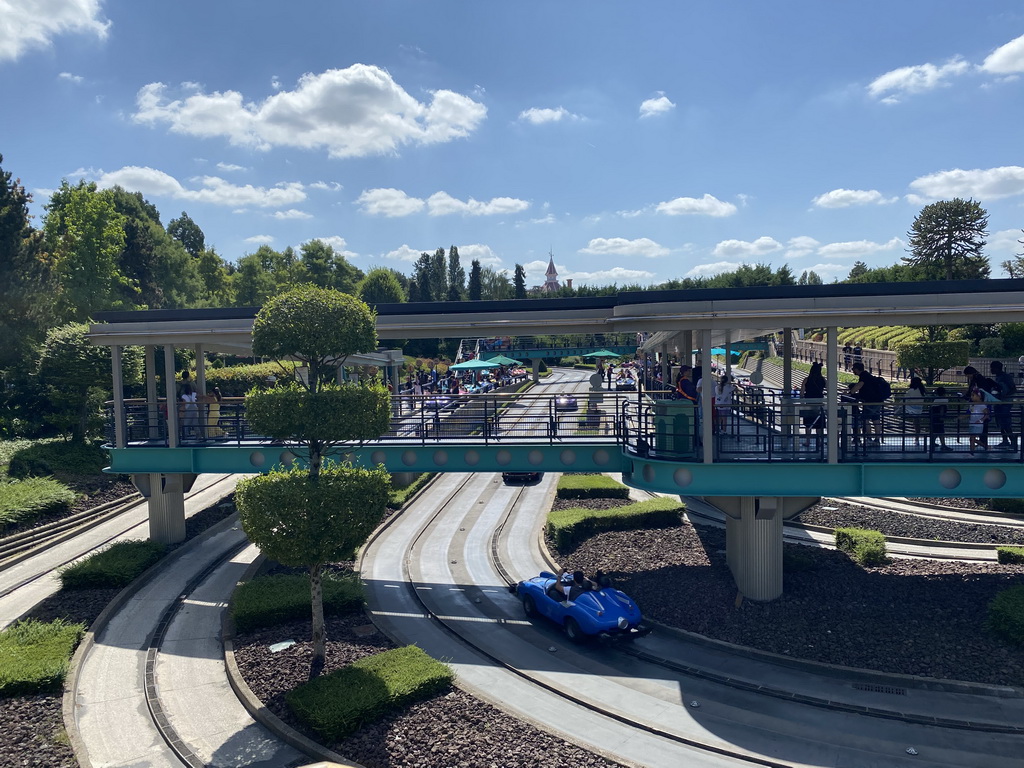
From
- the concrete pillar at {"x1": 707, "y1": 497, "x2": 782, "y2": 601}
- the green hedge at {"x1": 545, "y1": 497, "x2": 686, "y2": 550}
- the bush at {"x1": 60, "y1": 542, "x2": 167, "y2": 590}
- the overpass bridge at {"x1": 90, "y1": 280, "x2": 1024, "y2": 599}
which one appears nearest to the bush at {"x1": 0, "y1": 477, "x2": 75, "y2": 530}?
the overpass bridge at {"x1": 90, "y1": 280, "x2": 1024, "y2": 599}

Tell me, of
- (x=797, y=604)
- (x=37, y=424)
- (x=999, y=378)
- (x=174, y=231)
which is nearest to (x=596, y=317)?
(x=797, y=604)

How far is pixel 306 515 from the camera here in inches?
484

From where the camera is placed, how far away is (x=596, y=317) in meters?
17.9

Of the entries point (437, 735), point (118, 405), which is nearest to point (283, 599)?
point (437, 735)

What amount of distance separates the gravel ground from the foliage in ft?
49.5

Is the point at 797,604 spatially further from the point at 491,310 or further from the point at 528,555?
the point at 491,310

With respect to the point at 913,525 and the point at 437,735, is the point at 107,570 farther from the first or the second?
the point at 913,525

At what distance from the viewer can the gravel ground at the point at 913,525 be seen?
71.8 ft

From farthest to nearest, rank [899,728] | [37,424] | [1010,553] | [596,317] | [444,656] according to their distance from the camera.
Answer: [37,424] < [1010,553] < [596,317] < [444,656] < [899,728]

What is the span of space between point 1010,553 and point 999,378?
5522 millimetres

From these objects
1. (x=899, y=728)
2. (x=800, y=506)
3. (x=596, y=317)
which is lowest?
(x=899, y=728)

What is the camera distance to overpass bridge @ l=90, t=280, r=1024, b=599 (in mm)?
14664

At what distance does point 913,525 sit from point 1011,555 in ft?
13.5

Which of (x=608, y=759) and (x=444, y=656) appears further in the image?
(x=444, y=656)
